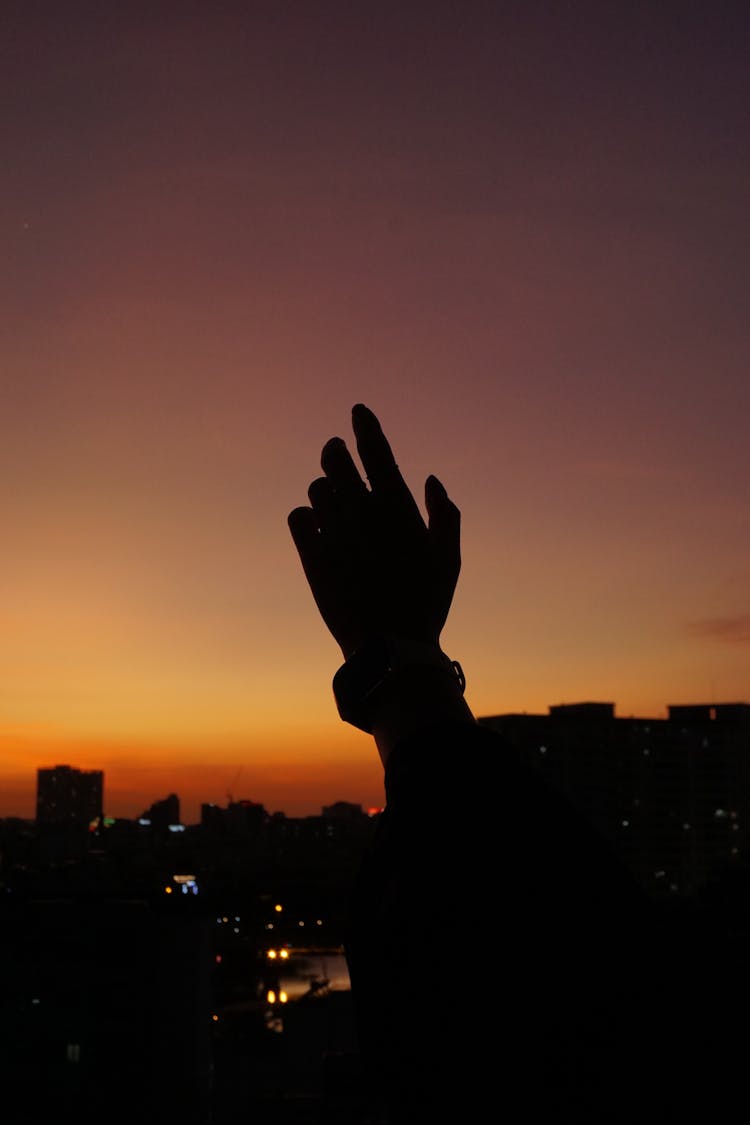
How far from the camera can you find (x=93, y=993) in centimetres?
2584

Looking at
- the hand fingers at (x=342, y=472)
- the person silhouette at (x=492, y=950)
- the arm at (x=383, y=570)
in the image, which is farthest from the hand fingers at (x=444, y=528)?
the person silhouette at (x=492, y=950)

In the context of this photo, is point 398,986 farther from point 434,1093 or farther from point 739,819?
point 739,819

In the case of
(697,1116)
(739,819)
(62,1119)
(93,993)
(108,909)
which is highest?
(739,819)

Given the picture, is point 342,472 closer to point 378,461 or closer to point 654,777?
point 378,461

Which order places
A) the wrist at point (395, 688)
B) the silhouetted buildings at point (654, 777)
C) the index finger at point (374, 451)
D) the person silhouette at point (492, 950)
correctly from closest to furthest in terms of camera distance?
1. the person silhouette at point (492, 950)
2. the wrist at point (395, 688)
3. the index finger at point (374, 451)
4. the silhouetted buildings at point (654, 777)

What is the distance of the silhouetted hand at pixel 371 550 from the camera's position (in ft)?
3.31

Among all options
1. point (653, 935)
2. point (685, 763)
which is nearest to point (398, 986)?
point (653, 935)

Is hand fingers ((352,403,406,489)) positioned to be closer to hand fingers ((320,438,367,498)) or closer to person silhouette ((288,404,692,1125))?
hand fingers ((320,438,367,498))

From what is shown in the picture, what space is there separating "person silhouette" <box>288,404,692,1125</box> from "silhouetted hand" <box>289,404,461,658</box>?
0.19m

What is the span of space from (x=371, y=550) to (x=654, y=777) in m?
80.1

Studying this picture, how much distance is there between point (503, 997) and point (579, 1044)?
5 cm

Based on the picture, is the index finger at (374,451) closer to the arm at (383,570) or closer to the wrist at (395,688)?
the arm at (383,570)

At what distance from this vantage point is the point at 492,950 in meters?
0.62

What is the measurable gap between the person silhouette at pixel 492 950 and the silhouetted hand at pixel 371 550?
191mm
